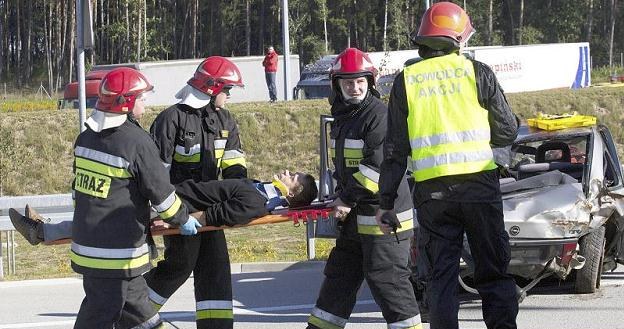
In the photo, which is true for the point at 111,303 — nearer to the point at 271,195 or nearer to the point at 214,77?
the point at 271,195

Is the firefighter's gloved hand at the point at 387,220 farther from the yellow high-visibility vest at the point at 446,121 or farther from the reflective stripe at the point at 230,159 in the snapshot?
the reflective stripe at the point at 230,159

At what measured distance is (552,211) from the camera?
8477 mm

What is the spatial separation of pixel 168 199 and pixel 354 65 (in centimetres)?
140

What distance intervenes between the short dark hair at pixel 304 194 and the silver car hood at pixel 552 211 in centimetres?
164

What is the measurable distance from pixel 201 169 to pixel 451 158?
6.13ft

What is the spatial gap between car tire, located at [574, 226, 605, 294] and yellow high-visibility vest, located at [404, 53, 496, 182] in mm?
3040

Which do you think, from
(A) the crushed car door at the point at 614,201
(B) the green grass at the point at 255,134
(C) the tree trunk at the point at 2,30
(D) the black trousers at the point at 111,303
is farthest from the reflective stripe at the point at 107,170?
(C) the tree trunk at the point at 2,30

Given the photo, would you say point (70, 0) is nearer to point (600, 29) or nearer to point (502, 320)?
point (600, 29)

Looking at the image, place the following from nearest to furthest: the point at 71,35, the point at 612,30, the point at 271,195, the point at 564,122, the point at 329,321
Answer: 1. the point at 329,321
2. the point at 271,195
3. the point at 564,122
4. the point at 71,35
5. the point at 612,30

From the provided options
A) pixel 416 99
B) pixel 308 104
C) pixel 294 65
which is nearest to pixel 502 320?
pixel 416 99

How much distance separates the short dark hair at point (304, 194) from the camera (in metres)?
7.48

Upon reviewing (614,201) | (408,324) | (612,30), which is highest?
(612,30)

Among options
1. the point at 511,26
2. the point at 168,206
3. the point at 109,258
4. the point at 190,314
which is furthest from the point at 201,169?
the point at 511,26

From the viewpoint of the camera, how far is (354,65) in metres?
6.88
